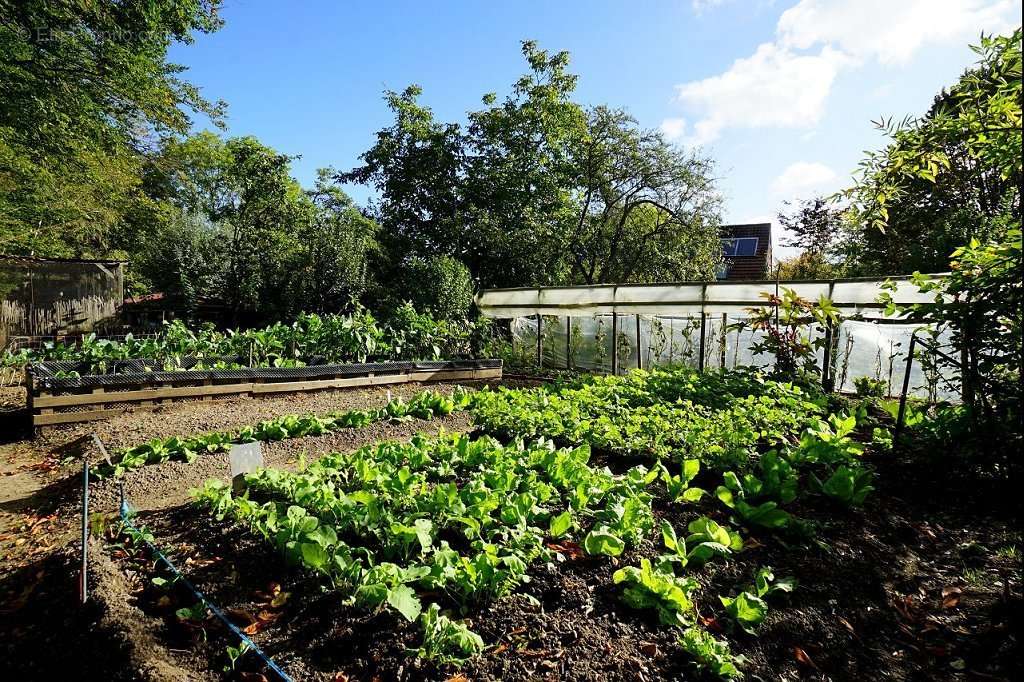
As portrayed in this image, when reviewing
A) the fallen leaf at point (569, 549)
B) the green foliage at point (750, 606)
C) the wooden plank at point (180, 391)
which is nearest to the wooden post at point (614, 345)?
the wooden plank at point (180, 391)

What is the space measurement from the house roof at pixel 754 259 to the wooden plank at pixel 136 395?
23.4 meters

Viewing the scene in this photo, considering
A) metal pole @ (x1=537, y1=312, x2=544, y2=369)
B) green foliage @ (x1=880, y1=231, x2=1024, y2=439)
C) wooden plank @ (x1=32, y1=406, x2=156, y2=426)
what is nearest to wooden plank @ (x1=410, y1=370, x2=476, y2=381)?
metal pole @ (x1=537, y1=312, x2=544, y2=369)

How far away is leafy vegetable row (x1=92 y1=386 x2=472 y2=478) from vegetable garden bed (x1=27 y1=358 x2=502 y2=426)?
1873mm

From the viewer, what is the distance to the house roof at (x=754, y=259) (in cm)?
2544

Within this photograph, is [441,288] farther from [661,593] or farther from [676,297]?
[661,593]

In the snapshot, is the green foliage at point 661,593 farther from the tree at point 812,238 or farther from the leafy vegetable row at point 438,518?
the tree at point 812,238

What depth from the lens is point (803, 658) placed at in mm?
1821

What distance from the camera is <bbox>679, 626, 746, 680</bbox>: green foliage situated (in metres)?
1.66

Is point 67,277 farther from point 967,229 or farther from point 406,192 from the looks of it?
point 967,229

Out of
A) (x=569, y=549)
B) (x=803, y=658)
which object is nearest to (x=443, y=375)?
(x=569, y=549)

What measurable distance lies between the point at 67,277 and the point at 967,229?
22.4m

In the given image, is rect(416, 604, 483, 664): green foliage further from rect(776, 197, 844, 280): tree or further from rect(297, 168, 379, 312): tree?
rect(776, 197, 844, 280): tree

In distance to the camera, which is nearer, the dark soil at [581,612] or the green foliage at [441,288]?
the dark soil at [581,612]

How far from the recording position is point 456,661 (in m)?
1.67
